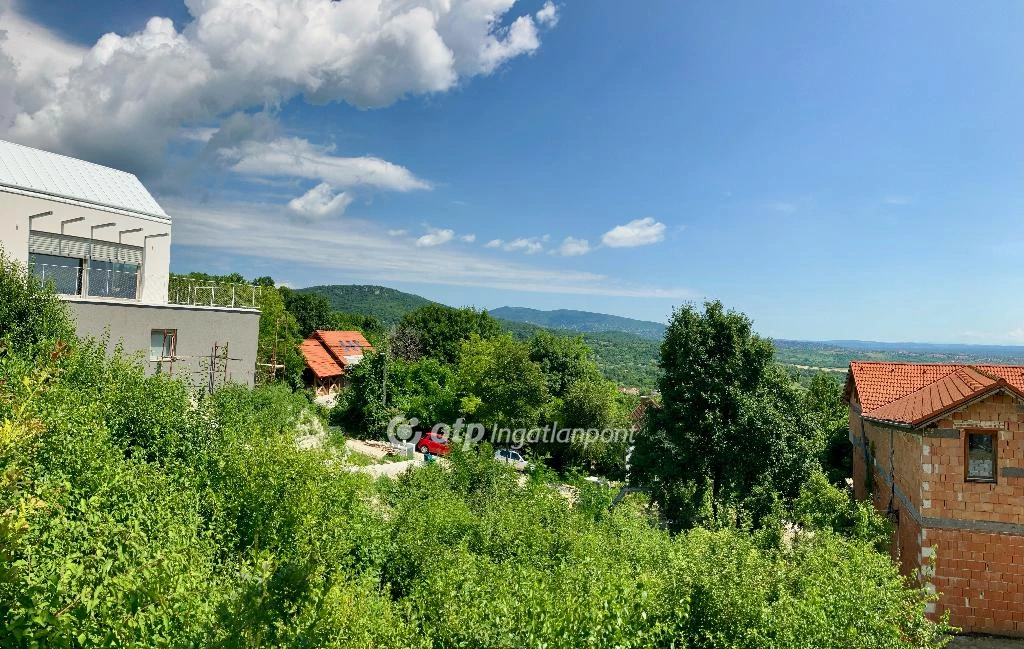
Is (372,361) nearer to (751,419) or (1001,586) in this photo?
(751,419)

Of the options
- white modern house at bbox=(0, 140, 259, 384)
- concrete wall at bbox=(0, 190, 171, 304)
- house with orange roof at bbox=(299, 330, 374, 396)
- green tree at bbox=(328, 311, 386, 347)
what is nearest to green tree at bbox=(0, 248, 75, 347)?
white modern house at bbox=(0, 140, 259, 384)

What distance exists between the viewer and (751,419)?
66.1 feet

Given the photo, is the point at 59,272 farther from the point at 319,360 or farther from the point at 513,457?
the point at 319,360

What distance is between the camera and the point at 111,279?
21.6 meters

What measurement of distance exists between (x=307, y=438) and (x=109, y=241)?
37.2ft

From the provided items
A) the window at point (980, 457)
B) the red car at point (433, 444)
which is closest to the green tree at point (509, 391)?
the red car at point (433, 444)

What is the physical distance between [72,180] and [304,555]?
2103 cm

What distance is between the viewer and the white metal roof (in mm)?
20828

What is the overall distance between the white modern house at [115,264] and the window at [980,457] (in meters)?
24.4

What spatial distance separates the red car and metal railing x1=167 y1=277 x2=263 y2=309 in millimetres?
14535

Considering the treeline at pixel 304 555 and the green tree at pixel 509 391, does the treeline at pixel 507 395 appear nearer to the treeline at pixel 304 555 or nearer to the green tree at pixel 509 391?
the green tree at pixel 509 391

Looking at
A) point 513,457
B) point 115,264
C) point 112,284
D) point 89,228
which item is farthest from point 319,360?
point 112,284

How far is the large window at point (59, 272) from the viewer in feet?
63.6

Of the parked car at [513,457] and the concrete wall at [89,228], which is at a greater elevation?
the concrete wall at [89,228]
